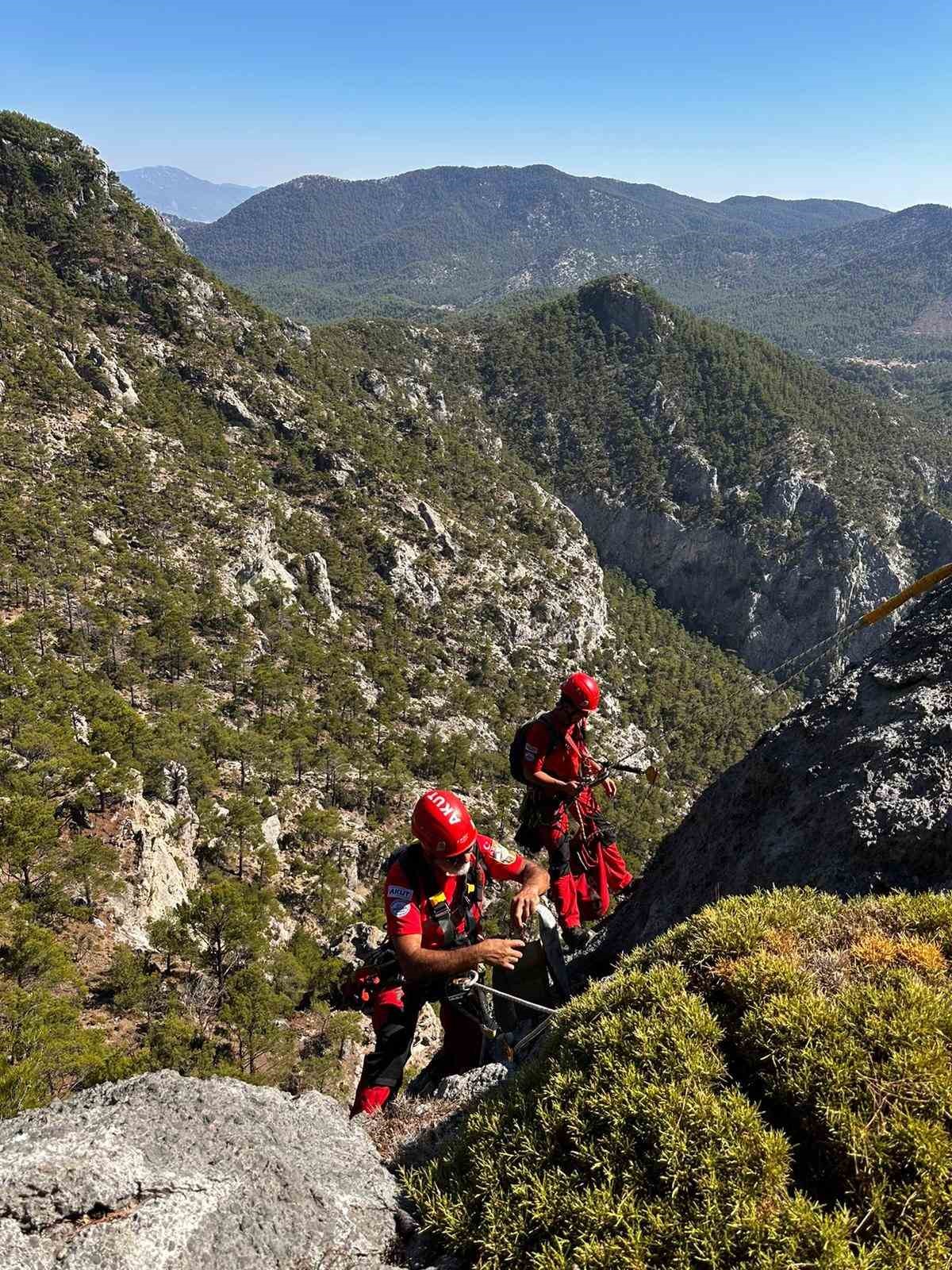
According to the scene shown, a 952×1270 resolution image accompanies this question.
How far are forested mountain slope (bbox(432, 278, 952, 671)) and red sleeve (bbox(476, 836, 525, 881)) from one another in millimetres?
137033

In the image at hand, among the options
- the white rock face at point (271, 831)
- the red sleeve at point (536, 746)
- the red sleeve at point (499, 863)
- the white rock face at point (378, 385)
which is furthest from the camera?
the white rock face at point (378, 385)

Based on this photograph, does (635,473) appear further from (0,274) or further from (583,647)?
(0,274)

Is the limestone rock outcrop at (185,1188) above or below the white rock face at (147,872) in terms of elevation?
above

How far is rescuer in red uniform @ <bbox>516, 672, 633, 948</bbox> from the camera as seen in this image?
32.1 feet

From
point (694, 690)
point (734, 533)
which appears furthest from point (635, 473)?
point (694, 690)

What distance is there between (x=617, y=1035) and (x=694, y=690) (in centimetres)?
10694

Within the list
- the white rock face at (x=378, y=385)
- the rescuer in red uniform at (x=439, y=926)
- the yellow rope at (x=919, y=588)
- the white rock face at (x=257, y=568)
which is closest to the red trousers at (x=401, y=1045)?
the rescuer in red uniform at (x=439, y=926)

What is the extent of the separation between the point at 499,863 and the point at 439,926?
0.90m

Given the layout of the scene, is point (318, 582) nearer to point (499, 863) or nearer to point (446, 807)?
point (499, 863)

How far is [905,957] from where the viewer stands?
376 centimetres

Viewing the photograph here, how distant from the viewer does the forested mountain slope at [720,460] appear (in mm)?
133125

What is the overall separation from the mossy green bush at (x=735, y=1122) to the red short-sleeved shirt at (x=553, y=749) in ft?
19.3

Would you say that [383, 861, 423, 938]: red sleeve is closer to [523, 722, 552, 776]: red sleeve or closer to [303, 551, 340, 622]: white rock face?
[523, 722, 552, 776]: red sleeve

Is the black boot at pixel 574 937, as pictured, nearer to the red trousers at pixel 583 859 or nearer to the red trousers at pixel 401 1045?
the red trousers at pixel 583 859
